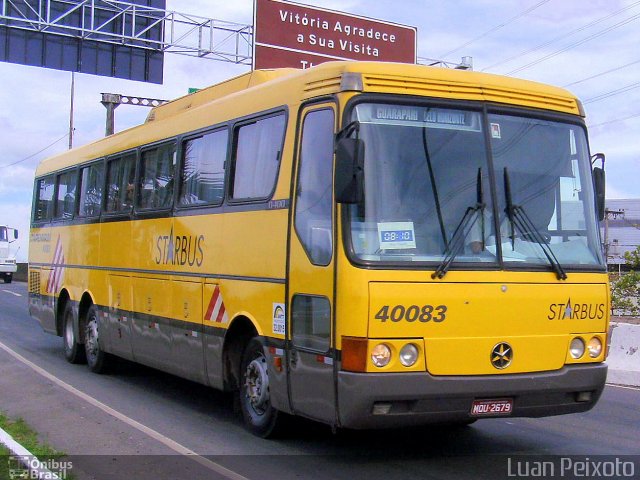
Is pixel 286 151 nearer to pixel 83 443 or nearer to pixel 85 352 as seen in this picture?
pixel 83 443

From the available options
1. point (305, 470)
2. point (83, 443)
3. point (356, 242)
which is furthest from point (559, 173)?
point (83, 443)

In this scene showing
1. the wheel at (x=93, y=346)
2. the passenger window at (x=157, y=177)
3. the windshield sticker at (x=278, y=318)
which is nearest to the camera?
the windshield sticker at (x=278, y=318)

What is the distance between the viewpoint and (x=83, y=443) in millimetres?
8523

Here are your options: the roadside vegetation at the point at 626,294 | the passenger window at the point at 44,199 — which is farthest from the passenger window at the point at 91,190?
the roadside vegetation at the point at 626,294

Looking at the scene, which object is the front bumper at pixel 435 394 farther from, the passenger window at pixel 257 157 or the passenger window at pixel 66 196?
the passenger window at pixel 66 196

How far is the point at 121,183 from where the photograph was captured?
12617 mm

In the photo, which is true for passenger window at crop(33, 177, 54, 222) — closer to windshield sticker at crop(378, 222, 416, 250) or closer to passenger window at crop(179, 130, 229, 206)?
passenger window at crop(179, 130, 229, 206)

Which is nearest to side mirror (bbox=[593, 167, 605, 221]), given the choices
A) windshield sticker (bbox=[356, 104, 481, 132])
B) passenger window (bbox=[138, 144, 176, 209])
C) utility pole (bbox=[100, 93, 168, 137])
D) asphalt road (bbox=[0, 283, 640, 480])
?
windshield sticker (bbox=[356, 104, 481, 132])

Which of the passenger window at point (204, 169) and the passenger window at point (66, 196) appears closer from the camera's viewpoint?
the passenger window at point (204, 169)

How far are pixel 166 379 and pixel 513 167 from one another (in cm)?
721

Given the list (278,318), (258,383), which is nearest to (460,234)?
(278,318)

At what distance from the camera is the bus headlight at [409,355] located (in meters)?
6.96

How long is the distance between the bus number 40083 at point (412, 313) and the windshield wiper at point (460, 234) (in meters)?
0.26

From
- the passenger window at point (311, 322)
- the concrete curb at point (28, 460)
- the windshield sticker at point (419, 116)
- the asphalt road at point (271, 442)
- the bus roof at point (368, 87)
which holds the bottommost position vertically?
the asphalt road at point (271, 442)
